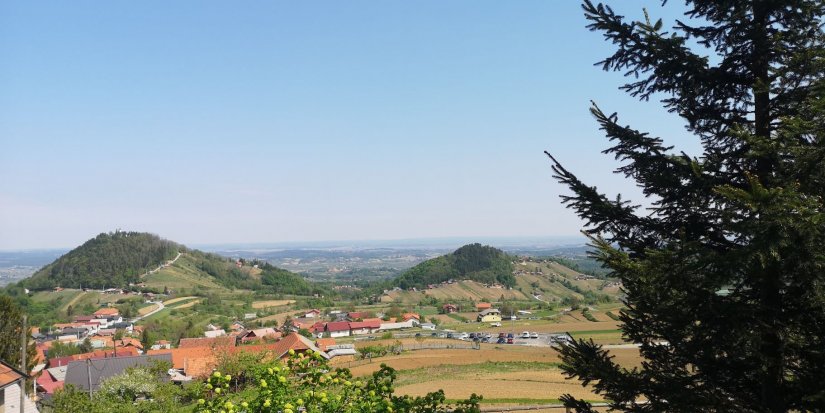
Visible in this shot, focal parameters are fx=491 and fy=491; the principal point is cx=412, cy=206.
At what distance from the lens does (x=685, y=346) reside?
5301 millimetres

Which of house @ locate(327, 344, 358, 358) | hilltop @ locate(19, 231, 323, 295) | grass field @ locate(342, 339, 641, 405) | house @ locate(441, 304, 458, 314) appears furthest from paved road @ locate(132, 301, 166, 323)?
grass field @ locate(342, 339, 641, 405)

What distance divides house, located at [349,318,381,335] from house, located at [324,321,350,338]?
3.72ft

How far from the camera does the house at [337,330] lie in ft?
326

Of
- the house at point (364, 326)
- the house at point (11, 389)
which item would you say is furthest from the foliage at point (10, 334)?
the house at point (364, 326)

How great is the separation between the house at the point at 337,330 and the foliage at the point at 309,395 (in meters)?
96.4

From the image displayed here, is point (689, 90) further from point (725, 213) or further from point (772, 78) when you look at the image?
point (725, 213)

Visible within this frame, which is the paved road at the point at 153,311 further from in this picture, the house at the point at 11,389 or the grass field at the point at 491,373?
the house at the point at 11,389

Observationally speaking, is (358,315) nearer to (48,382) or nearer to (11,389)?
(48,382)

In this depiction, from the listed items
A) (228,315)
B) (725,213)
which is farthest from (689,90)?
(228,315)

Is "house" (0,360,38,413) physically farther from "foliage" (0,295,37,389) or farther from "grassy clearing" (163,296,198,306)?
"grassy clearing" (163,296,198,306)

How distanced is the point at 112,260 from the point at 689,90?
201943 millimetres

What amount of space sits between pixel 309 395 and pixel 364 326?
10312 cm

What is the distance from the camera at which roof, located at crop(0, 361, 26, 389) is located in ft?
51.9

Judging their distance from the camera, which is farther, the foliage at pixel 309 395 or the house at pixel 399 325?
the house at pixel 399 325
